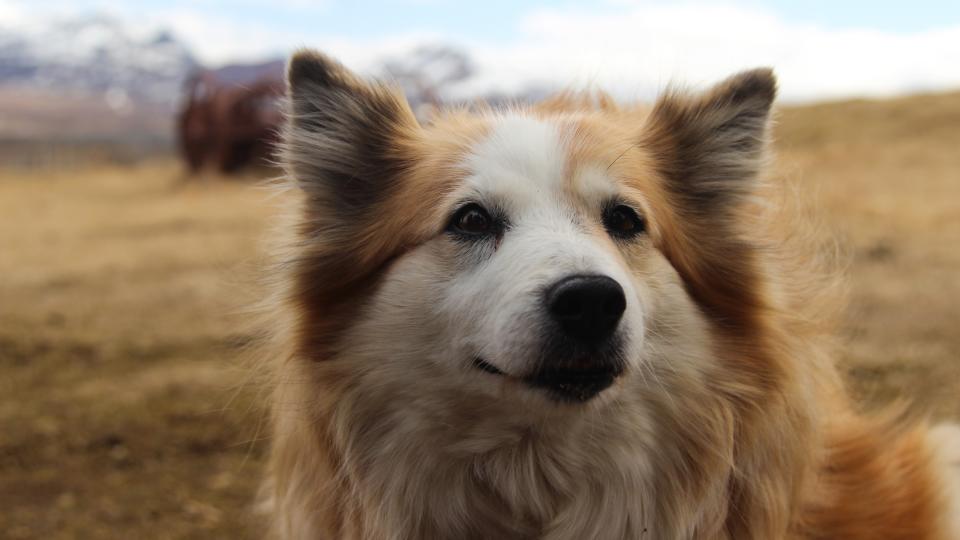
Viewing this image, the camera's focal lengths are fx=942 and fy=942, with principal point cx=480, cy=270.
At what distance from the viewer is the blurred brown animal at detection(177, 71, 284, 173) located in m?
21.0

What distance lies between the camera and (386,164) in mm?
3137

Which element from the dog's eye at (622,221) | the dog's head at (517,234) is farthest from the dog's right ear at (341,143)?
the dog's eye at (622,221)

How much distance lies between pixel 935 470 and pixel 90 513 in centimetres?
370

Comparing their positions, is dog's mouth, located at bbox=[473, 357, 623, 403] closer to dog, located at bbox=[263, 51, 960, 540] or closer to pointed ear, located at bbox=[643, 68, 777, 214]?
dog, located at bbox=[263, 51, 960, 540]

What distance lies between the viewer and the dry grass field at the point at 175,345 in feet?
15.0

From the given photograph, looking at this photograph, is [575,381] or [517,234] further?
[517,234]

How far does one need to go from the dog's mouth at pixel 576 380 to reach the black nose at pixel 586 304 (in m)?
0.14

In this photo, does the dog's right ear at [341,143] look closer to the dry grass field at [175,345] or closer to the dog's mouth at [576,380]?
the dry grass field at [175,345]

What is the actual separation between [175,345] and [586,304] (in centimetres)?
545

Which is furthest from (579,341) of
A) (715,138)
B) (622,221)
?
(715,138)

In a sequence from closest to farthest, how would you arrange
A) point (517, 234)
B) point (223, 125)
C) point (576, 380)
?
point (576, 380), point (517, 234), point (223, 125)

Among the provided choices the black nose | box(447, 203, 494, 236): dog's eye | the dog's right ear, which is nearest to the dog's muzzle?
the black nose

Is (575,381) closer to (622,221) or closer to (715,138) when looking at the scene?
(622,221)

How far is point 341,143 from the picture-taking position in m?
3.12
